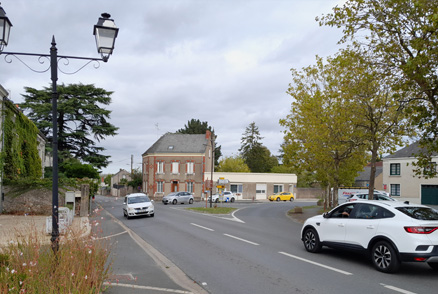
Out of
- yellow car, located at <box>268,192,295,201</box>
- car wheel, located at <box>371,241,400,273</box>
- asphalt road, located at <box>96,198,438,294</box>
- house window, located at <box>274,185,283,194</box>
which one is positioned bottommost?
yellow car, located at <box>268,192,295,201</box>

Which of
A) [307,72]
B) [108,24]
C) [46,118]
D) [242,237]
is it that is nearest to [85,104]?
[46,118]

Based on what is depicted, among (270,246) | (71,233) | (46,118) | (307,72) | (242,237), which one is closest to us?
(71,233)

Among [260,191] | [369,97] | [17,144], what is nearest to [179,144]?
[260,191]

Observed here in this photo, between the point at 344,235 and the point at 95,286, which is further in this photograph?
the point at 344,235

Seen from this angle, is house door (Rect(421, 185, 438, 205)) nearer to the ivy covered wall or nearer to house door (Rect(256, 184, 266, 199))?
house door (Rect(256, 184, 266, 199))

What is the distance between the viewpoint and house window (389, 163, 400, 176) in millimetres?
46938

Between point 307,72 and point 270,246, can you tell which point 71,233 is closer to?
point 270,246

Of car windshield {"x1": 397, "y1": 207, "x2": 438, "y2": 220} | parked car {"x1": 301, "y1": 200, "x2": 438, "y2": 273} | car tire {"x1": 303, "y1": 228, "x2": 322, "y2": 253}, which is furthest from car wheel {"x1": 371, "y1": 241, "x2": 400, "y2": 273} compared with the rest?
car tire {"x1": 303, "y1": 228, "x2": 322, "y2": 253}

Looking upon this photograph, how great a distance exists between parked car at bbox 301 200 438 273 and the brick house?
4973 centimetres

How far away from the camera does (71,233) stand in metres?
6.39

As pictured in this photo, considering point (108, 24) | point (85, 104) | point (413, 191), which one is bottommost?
point (413, 191)

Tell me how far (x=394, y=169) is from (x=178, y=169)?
31.8 m

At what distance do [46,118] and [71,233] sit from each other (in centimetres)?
3580

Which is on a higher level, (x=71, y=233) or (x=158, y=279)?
(x=71, y=233)
